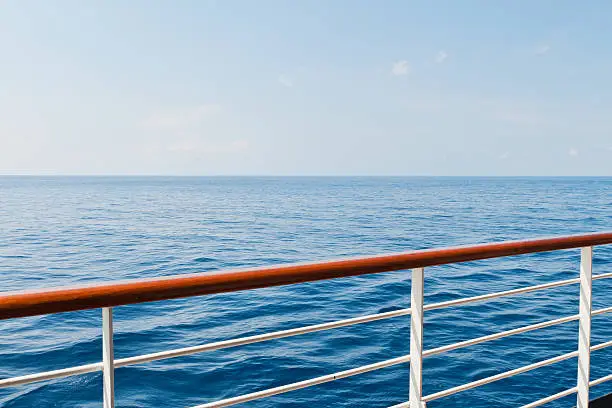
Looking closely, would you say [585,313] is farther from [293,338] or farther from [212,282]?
[293,338]

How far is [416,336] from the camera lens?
1.50 metres

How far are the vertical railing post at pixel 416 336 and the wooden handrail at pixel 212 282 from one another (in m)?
0.07

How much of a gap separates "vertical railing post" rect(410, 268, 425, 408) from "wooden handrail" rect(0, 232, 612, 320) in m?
0.07

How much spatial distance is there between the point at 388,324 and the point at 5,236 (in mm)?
17402

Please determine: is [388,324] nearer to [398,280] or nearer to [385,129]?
[398,280]

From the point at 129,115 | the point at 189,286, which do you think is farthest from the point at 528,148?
the point at 189,286

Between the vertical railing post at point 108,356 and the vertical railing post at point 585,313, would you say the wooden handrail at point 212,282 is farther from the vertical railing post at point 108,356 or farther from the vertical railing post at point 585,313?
the vertical railing post at point 585,313

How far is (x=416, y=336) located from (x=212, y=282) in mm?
650

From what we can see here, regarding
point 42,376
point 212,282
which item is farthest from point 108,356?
point 212,282

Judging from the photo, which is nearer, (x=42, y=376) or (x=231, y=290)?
(x=42, y=376)

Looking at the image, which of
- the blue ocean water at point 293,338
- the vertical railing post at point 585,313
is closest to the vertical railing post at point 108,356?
the vertical railing post at point 585,313

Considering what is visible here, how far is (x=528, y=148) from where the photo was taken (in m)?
97.8

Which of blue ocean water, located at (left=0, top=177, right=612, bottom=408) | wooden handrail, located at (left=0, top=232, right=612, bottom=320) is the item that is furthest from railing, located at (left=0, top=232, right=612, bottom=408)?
blue ocean water, located at (left=0, top=177, right=612, bottom=408)

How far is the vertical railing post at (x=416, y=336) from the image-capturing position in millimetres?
1472
